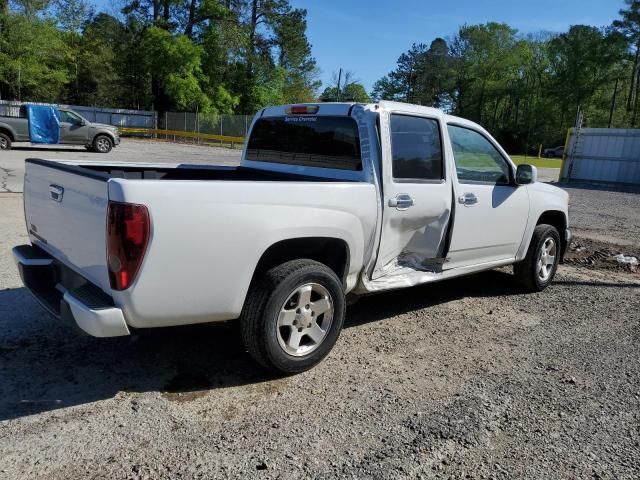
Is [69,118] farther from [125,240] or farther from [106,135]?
[125,240]

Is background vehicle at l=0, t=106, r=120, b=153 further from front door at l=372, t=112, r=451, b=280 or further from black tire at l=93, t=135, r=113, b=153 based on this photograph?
front door at l=372, t=112, r=451, b=280

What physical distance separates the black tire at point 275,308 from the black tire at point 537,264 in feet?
10.0

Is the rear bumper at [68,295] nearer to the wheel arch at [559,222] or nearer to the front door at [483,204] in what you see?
the front door at [483,204]

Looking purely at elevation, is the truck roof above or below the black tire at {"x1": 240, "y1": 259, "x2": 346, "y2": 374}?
above

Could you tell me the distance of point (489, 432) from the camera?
3.09m

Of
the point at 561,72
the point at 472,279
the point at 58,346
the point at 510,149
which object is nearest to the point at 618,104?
the point at 561,72

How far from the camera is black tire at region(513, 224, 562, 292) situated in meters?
5.77

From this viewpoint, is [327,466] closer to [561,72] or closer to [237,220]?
[237,220]

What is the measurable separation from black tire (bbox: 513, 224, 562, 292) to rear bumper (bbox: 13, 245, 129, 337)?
4.41m

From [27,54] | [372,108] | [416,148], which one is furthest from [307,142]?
[27,54]

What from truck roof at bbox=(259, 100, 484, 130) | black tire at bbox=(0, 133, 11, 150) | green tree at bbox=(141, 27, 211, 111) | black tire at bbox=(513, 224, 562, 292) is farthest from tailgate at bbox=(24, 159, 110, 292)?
green tree at bbox=(141, 27, 211, 111)

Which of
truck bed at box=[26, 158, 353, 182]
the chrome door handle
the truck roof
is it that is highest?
the truck roof

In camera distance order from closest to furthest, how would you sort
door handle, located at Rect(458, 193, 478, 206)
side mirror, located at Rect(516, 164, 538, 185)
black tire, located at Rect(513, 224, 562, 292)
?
door handle, located at Rect(458, 193, 478, 206) < side mirror, located at Rect(516, 164, 538, 185) < black tire, located at Rect(513, 224, 562, 292)

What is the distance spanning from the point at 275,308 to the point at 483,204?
8.41 ft
